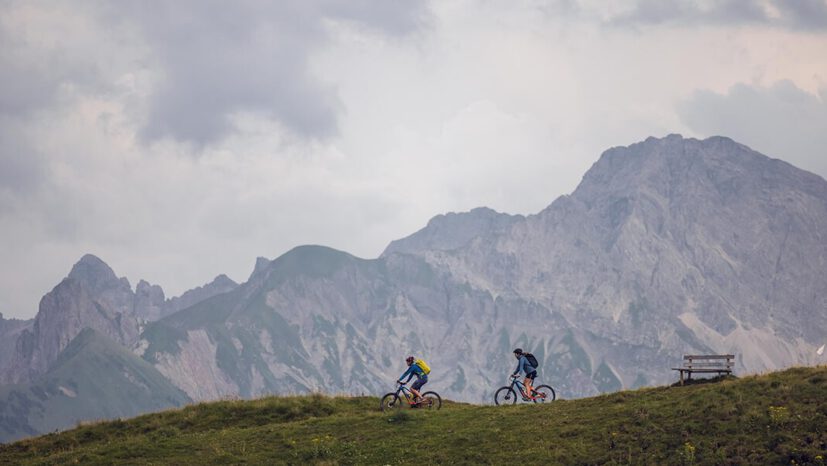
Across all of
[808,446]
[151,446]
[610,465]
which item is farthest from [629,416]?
[151,446]

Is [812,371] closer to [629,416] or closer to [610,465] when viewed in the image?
[629,416]

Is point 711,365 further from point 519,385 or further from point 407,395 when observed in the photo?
point 407,395

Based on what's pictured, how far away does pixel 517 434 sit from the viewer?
42.9 meters

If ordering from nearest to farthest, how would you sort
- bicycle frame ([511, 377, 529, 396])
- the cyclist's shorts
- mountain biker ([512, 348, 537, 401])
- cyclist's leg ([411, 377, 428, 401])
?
the cyclist's shorts → cyclist's leg ([411, 377, 428, 401]) → mountain biker ([512, 348, 537, 401]) → bicycle frame ([511, 377, 529, 396])

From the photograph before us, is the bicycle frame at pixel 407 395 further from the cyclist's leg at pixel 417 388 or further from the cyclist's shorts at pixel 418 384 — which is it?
the cyclist's shorts at pixel 418 384

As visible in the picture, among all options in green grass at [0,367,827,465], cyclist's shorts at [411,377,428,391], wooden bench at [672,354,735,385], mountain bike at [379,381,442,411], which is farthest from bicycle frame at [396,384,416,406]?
wooden bench at [672,354,735,385]

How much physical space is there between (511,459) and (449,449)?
3201 mm

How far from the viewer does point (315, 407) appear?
52.7 m

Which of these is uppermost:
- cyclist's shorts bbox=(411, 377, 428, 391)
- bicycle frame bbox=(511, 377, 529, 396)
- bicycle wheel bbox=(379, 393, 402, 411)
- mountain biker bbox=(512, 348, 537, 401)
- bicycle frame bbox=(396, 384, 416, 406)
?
mountain biker bbox=(512, 348, 537, 401)

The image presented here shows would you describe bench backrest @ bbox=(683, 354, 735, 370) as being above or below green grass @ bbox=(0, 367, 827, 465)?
above

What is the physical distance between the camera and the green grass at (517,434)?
38.4 m

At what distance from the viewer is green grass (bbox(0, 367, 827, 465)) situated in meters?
38.4

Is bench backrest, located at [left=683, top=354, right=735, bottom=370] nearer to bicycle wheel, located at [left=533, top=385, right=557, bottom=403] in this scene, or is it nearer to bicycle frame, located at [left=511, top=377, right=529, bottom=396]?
bicycle wheel, located at [left=533, top=385, right=557, bottom=403]

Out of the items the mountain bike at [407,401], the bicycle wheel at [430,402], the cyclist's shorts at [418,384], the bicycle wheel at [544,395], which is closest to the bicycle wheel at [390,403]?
the mountain bike at [407,401]
